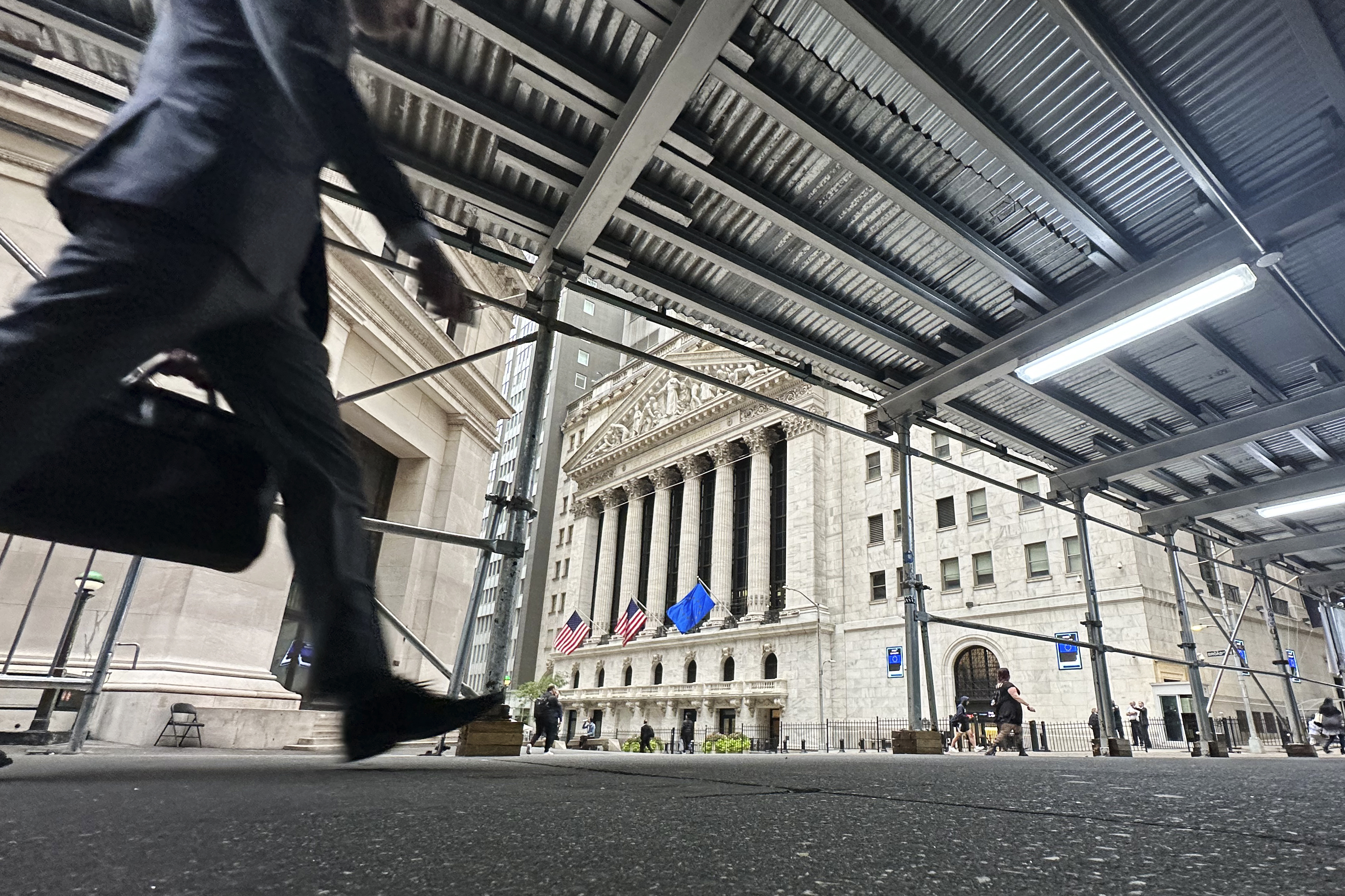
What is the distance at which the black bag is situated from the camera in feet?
4.02

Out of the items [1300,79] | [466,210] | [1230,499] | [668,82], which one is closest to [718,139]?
[668,82]

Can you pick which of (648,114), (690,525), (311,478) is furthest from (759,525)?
(311,478)

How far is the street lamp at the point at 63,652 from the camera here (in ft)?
13.7

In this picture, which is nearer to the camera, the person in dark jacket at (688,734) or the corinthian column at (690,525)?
the person in dark jacket at (688,734)

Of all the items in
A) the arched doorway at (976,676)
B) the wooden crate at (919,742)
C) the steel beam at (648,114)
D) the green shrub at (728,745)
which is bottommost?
the green shrub at (728,745)

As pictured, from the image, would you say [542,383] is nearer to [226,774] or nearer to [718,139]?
[718,139]

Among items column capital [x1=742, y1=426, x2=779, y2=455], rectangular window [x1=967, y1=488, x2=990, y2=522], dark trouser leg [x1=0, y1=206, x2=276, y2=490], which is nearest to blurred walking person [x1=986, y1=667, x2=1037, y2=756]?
dark trouser leg [x1=0, y1=206, x2=276, y2=490]

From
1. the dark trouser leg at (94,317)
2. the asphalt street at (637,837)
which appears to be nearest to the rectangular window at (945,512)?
the asphalt street at (637,837)

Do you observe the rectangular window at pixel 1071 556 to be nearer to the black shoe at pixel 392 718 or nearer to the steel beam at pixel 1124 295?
the steel beam at pixel 1124 295

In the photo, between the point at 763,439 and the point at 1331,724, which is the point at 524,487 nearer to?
the point at 1331,724

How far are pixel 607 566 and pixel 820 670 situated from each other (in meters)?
22.9

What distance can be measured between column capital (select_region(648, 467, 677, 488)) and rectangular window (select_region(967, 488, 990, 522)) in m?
23.0

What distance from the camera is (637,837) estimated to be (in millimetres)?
1136

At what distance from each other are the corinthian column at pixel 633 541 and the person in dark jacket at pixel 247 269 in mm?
48392
